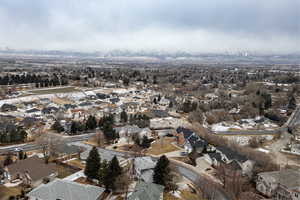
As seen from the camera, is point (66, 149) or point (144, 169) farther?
point (66, 149)

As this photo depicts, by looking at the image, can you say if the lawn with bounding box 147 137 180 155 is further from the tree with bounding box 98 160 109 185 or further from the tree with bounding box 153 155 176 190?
the tree with bounding box 98 160 109 185

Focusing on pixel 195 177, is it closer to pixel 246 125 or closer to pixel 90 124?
pixel 90 124

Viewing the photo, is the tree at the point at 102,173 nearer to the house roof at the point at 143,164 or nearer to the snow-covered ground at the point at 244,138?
the house roof at the point at 143,164

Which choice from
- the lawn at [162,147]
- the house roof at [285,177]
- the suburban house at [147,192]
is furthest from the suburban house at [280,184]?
the lawn at [162,147]

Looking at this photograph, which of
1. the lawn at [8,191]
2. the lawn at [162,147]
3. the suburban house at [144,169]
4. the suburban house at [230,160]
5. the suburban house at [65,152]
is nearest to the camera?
the lawn at [8,191]

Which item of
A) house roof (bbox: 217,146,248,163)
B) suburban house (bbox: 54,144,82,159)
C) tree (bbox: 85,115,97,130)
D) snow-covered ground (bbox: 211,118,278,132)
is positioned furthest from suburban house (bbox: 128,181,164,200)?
snow-covered ground (bbox: 211,118,278,132)

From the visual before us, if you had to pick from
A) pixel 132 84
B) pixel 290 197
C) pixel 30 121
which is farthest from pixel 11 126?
pixel 132 84

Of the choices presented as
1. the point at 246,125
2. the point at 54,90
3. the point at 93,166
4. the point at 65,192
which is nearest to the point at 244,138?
the point at 246,125
